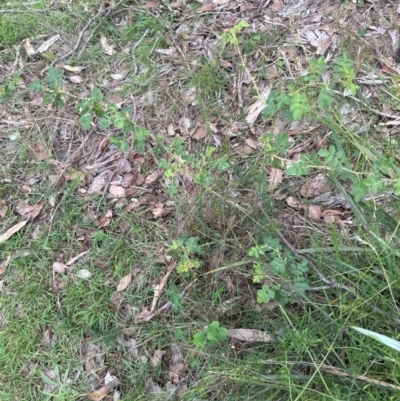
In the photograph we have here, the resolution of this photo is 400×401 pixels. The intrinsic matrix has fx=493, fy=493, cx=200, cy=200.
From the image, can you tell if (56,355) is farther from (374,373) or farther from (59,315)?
(374,373)

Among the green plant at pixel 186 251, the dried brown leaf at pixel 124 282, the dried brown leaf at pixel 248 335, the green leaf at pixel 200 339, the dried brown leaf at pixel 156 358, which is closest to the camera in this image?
the green leaf at pixel 200 339

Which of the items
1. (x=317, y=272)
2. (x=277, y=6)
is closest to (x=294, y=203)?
(x=317, y=272)

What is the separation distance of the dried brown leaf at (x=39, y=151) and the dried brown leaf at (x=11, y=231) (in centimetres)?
44

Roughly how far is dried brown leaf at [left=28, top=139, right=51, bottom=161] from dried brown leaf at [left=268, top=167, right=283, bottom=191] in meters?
1.40

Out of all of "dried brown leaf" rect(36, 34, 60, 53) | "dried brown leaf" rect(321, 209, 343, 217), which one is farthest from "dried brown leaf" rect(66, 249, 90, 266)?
"dried brown leaf" rect(36, 34, 60, 53)

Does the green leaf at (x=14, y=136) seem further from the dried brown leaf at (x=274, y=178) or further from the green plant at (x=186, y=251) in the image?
the dried brown leaf at (x=274, y=178)

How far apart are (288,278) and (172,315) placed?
682mm

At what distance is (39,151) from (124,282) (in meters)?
1.09

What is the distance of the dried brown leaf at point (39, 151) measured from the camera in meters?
3.11

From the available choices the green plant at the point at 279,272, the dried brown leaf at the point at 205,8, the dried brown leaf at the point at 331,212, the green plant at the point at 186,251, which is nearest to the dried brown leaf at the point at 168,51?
the dried brown leaf at the point at 205,8

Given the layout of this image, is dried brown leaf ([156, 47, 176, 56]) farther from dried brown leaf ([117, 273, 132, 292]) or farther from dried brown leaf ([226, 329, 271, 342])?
dried brown leaf ([226, 329, 271, 342])

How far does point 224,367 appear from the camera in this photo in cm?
209

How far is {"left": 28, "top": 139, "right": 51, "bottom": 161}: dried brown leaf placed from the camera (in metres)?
3.11

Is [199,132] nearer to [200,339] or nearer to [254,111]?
[254,111]
